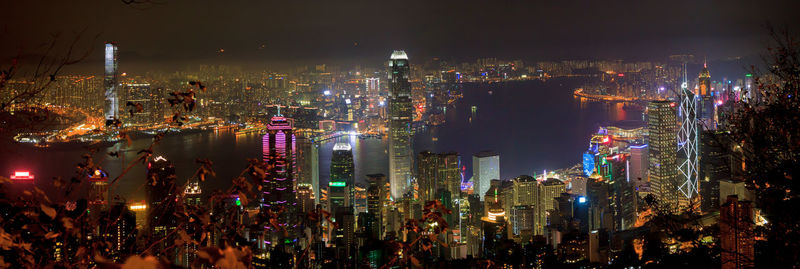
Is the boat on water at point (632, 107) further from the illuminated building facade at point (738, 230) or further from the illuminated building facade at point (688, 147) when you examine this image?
the illuminated building facade at point (738, 230)

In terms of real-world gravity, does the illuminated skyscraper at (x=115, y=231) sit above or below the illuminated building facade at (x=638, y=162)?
above

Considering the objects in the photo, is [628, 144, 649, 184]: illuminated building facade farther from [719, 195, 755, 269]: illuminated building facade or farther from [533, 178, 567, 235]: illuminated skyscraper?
[719, 195, 755, 269]: illuminated building facade

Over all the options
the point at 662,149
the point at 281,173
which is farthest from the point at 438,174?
the point at 662,149

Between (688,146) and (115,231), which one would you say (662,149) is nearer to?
(688,146)

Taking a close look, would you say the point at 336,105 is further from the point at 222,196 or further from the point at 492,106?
the point at 222,196

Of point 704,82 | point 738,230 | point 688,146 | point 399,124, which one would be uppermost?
point 704,82

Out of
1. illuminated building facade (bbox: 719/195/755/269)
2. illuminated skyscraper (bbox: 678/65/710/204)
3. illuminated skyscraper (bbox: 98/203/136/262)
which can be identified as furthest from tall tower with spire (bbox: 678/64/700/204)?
illuminated skyscraper (bbox: 98/203/136/262)

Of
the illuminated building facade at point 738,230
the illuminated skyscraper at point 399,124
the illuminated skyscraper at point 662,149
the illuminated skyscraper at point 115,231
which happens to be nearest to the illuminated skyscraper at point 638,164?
the illuminated skyscraper at point 662,149

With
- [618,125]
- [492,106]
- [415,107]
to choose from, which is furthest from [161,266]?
[492,106]
